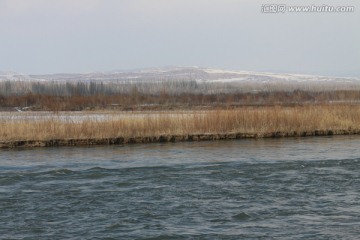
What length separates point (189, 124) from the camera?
2408 centimetres

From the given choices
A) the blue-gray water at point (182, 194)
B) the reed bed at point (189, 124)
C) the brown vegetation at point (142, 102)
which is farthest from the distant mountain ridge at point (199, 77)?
the blue-gray water at point (182, 194)

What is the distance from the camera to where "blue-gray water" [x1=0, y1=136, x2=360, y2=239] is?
32.2 ft

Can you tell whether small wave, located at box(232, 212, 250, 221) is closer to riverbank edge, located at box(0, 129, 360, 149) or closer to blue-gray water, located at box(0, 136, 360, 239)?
blue-gray water, located at box(0, 136, 360, 239)

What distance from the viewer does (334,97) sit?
59.0 metres

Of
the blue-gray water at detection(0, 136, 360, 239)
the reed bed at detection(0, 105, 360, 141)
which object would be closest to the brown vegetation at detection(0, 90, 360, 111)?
the reed bed at detection(0, 105, 360, 141)

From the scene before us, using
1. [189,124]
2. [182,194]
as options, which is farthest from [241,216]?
[189,124]

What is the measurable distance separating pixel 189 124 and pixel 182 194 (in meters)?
11.7

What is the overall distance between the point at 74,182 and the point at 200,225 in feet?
15.9

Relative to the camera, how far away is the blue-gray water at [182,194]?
9.83 meters

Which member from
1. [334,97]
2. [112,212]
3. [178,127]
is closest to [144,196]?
[112,212]

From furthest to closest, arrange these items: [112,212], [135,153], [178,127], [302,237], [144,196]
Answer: [178,127]
[135,153]
[144,196]
[112,212]
[302,237]

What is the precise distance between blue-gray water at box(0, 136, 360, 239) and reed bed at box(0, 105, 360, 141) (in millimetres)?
2936

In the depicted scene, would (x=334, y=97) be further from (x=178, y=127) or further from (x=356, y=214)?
(x=356, y=214)

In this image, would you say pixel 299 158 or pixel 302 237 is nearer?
pixel 302 237
